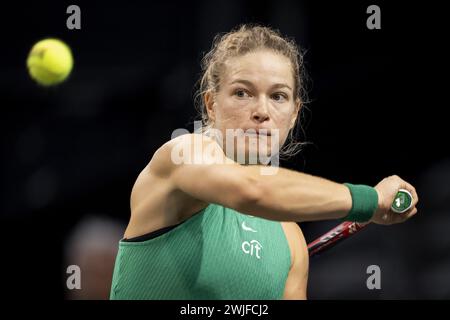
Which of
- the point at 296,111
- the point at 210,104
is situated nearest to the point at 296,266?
the point at 296,111

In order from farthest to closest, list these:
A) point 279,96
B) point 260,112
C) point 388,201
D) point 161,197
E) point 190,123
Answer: point 190,123 < point 279,96 < point 260,112 < point 161,197 < point 388,201

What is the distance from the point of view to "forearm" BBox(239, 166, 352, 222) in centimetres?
197

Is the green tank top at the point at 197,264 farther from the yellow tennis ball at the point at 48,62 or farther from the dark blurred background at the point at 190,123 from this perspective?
the dark blurred background at the point at 190,123

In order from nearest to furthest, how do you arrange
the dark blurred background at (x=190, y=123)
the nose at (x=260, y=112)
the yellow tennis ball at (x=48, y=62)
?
the nose at (x=260, y=112), the yellow tennis ball at (x=48, y=62), the dark blurred background at (x=190, y=123)

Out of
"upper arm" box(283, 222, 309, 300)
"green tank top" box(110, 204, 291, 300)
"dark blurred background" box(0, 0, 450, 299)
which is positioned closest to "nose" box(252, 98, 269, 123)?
"green tank top" box(110, 204, 291, 300)

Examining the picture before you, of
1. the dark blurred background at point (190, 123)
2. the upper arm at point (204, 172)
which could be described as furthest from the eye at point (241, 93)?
the dark blurred background at point (190, 123)

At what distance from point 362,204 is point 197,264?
0.59m

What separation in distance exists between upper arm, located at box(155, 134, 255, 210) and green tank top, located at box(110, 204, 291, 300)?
206mm

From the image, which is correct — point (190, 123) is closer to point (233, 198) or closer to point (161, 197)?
point (161, 197)

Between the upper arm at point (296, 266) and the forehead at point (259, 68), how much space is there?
25.8 inches

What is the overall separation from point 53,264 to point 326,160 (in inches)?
83.4

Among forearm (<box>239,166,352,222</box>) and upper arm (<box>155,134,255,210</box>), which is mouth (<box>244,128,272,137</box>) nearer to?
upper arm (<box>155,134,255,210</box>)

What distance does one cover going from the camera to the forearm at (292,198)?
197cm

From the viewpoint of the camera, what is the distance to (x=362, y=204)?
205 cm
